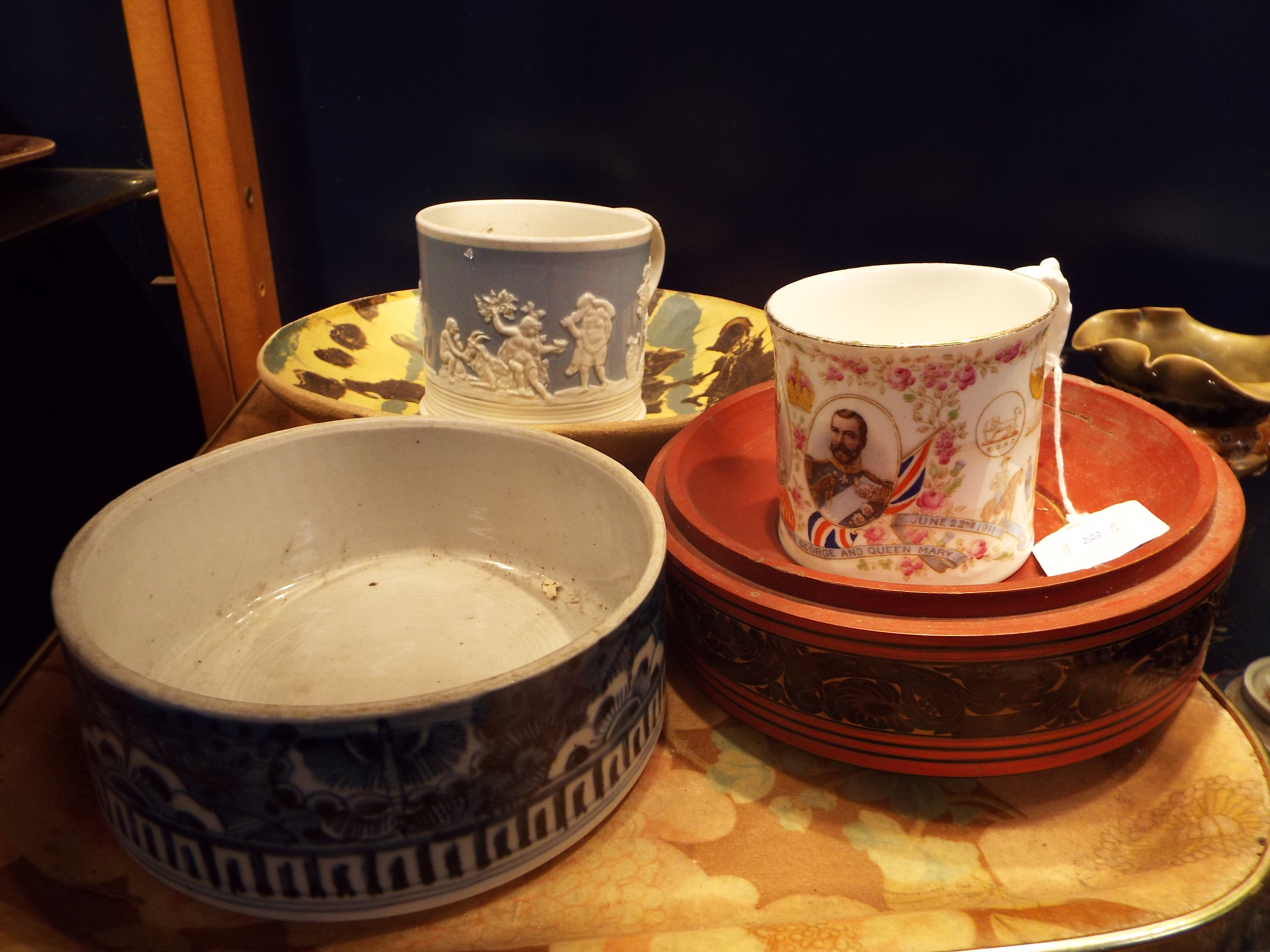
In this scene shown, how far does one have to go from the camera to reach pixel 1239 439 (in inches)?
27.6

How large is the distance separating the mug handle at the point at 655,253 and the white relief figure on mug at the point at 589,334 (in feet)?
0.19

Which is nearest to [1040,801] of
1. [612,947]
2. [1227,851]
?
A: [1227,851]

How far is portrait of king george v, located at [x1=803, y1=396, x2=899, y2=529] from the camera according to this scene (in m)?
0.45

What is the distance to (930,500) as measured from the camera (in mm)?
459

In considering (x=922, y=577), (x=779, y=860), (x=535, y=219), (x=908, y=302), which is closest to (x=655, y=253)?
(x=535, y=219)

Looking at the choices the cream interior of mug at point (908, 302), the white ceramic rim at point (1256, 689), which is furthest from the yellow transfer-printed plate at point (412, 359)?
the white ceramic rim at point (1256, 689)

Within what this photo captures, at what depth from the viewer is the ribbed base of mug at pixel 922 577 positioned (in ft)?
1.56

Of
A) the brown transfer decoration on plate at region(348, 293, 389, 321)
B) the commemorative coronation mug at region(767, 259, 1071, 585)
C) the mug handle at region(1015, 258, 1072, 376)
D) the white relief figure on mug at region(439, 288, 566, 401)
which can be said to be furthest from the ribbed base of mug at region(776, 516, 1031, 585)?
the brown transfer decoration on plate at region(348, 293, 389, 321)

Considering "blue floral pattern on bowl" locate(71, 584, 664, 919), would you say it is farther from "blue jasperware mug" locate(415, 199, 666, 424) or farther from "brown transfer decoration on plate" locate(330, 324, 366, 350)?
"brown transfer decoration on plate" locate(330, 324, 366, 350)

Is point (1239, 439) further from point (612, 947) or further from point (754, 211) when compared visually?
point (612, 947)

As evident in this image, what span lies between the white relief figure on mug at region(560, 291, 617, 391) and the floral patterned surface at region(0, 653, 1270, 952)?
249mm

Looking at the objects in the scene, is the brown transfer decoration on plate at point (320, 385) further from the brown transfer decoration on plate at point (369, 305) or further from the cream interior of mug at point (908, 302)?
the cream interior of mug at point (908, 302)

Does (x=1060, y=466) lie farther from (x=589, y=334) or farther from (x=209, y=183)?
(x=209, y=183)

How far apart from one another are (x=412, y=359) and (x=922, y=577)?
1.54 ft
